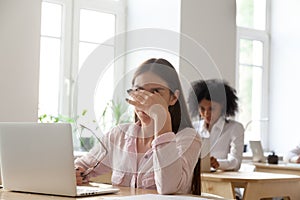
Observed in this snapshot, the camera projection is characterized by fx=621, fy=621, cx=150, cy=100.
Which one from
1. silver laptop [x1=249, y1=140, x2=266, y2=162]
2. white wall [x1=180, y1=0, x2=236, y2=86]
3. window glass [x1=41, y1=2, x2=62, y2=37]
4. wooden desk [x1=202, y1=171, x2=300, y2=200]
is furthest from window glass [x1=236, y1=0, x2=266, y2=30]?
wooden desk [x1=202, y1=171, x2=300, y2=200]

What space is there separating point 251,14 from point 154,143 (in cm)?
501

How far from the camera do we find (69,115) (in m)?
5.19

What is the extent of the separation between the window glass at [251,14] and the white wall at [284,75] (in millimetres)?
134

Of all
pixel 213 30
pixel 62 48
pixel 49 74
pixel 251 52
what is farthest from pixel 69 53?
pixel 251 52

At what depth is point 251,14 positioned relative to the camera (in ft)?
23.2

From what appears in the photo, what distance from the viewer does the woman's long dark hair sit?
2.39 metres

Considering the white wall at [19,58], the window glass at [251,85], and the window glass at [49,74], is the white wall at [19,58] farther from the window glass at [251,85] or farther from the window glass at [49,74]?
the window glass at [251,85]

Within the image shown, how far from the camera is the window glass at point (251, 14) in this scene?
6879mm

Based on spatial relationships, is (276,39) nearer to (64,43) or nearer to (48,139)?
(64,43)

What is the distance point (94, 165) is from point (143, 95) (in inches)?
21.8

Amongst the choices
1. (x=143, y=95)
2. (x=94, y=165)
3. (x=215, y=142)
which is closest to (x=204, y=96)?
(x=215, y=142)

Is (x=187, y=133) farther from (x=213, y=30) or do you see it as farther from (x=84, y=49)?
(x=213, y=30)

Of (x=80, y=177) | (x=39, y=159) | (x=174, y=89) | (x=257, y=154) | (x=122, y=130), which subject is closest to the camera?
(x=39, y=159)

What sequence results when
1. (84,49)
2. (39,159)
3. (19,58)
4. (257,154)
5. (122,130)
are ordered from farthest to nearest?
(257,154) → (84,49) → (19,58) → (122,130) → (39,159)
